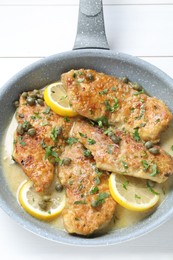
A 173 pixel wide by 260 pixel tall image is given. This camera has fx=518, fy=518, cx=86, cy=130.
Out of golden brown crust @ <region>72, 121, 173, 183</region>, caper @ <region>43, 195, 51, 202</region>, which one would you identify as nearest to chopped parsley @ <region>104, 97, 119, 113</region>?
golden brown crust @ <region>72, 121, 173, 183</region>

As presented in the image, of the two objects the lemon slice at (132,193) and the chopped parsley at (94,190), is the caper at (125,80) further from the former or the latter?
the chopped parsley at (94,190)

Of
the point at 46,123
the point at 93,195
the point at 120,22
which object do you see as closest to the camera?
the point at 93,195

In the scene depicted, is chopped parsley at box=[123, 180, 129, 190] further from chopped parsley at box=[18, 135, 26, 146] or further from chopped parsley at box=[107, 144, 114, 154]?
chopped parsley at box=[18, 135, 26, 146]

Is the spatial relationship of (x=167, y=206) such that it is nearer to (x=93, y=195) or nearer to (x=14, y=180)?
(x=93, y=195)

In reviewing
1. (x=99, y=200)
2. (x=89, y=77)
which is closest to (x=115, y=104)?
(x=89, y=77)

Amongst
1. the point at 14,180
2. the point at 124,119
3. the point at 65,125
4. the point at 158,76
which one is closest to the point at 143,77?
the point at 158,76

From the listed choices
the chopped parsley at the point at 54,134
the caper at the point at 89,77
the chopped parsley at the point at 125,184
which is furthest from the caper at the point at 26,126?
the chopped parsley at the point at 125,184

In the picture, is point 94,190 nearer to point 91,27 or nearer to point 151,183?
point 151,183
